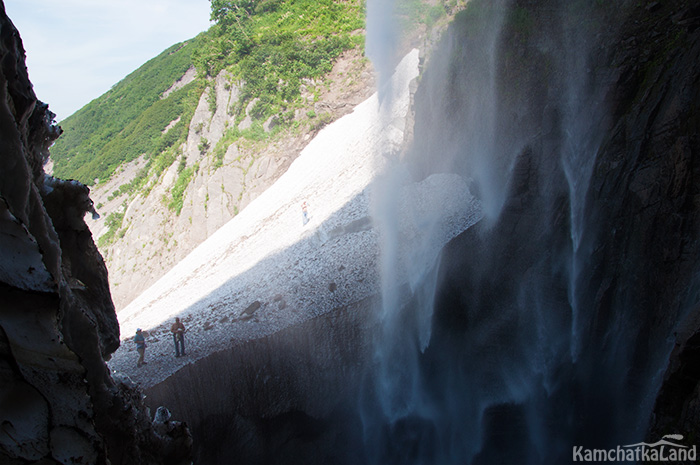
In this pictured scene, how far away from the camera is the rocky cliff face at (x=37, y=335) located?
2943mm

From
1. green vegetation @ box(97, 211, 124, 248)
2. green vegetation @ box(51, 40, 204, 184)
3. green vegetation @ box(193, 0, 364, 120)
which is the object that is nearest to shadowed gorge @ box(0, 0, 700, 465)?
green vegetation @ box(97, 211, 124, 248)

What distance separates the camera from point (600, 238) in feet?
35.2

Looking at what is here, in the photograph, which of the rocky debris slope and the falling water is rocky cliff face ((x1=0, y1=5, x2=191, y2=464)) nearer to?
the falling water

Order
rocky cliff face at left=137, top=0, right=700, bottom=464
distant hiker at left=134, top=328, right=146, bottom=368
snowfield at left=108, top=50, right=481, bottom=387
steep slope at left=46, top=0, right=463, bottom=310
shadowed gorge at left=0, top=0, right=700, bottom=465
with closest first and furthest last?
shadowed gorge at left=0, top=0, right=700, bottom=465, rocky cliff face at left=137, top=0, right=700, bottom=464, distant hiker at left=134, top=328, right=146, bottom=368, snowfield at left=108, top=50, right=481, bottom=387, steep slope at left=46, top=0, right=463, bottom=310

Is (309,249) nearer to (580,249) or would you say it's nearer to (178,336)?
(178,336)

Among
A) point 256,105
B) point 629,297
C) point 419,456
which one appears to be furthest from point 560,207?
point 256,105

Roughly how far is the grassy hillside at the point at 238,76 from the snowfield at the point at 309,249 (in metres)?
7.26

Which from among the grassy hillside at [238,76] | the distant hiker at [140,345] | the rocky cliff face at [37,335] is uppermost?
the grassy hillside at [238,76]

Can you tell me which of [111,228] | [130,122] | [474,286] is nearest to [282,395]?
[474,286]

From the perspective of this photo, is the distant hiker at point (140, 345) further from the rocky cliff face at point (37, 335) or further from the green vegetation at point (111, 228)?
the green vegetation at point (111, 228)

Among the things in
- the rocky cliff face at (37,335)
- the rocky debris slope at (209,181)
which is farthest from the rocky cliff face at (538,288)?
the rocky debris slope at (209,181)

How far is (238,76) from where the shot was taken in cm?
3020

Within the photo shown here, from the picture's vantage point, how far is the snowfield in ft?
46.6

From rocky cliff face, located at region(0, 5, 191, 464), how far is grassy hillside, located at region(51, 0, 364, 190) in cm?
2445
